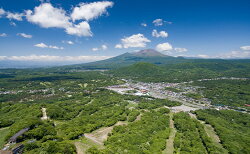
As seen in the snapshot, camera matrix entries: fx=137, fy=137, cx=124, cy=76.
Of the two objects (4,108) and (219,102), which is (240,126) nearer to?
(219,102)

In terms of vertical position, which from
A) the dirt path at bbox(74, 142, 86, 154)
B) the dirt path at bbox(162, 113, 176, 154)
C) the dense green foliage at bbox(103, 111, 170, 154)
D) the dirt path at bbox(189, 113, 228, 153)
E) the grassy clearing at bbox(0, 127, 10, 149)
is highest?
the grassy clearing at bbox(0, 127, 10, 149)

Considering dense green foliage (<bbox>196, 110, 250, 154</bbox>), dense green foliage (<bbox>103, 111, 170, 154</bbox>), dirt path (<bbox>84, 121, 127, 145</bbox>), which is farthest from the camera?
dense green foliage (<bbox>196, 110, 250, 154</bbox>)

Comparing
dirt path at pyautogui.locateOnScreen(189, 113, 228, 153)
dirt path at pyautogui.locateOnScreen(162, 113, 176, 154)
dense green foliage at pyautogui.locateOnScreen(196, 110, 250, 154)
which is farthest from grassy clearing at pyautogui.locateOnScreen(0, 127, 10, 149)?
dense green foliage at pyautogui.locateOnScreen(196, 110, 250, 154)

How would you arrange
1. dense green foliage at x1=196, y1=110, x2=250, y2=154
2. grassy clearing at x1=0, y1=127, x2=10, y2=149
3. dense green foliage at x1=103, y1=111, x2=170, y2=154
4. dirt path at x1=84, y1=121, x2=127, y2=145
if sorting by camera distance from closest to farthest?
grassy clearing at x1=0, y1=127, x2=10, y2=149 < dense green foliage at x1=103, y1=111, x2=170, y2=154 < dirt path at x1=84, y1=121, x2=127, y2=145 < dense green foliage at x1=196, y1=110, x2=250, y2=154

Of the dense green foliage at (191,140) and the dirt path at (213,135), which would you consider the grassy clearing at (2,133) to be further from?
the dirt path at (213,135)

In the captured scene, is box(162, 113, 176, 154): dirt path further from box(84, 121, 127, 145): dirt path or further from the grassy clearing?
the grassy clearing

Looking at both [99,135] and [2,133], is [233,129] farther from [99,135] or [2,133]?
[2,133]

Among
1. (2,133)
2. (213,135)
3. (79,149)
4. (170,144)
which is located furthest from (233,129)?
(2,133)

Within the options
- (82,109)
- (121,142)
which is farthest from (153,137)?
(82,109)
